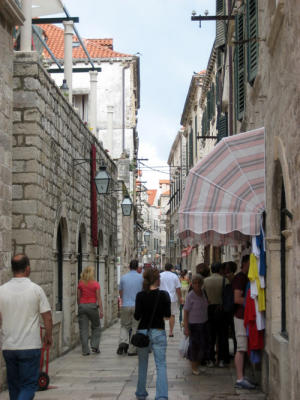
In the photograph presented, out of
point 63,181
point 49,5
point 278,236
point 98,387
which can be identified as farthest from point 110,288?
point 278,236

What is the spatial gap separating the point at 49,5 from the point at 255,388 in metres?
8.35

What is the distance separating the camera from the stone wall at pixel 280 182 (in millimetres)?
5988

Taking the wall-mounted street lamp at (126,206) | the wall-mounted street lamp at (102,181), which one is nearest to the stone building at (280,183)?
the wall-mounted street lamp at (102,181)

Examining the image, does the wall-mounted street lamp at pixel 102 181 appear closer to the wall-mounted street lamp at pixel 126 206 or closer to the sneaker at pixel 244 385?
the wall-mounted street lamp at pixel 126 206

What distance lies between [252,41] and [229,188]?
2988mm

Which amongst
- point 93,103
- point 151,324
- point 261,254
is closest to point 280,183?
point 261,254

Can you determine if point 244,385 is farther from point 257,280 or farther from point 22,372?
point 22,372

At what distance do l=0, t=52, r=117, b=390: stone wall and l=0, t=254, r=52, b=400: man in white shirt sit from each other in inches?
147

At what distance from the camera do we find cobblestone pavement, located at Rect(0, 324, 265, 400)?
8.50 meters

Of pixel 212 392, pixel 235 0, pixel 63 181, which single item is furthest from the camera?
pixel 235 0

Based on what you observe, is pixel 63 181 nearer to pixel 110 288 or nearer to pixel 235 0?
pixel 235 0

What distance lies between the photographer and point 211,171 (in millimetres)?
9023

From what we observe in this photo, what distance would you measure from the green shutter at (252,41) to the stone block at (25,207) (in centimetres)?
397

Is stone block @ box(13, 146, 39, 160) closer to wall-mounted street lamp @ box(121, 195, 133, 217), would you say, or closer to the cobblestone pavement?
the cobblestone pavement
